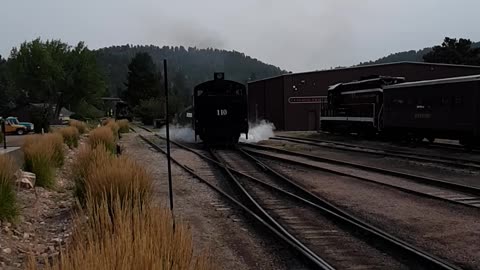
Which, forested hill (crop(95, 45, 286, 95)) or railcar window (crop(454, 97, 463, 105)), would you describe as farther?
forested hill (crop(95, 45, 286, 95))

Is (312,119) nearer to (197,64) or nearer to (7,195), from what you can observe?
(197,64)

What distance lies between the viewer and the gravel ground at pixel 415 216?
7.39 m

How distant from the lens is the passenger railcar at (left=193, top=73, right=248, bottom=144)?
90.6 ft

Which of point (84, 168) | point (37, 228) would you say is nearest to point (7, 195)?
point (37, 228)

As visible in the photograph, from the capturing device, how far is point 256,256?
23.6 feet

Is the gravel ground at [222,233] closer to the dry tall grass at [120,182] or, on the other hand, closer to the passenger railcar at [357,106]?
the dry tall grass at [120,182]

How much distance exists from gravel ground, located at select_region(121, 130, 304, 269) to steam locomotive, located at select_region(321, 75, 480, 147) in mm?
13210

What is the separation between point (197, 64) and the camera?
92.0 m

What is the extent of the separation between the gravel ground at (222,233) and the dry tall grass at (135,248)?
0.83 metres

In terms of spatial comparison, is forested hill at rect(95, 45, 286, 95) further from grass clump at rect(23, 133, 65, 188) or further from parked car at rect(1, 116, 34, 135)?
grass clump at rect(23, 133, 65, 188)

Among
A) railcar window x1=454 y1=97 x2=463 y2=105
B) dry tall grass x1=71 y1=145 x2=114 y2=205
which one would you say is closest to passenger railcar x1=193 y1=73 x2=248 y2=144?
railcar window x1=454 y1=97 x2=463 y2=105

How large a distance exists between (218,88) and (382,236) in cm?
2105

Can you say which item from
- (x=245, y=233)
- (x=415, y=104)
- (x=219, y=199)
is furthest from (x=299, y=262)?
(x=415, y=104)

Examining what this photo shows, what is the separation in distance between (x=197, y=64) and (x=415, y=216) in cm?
8411
